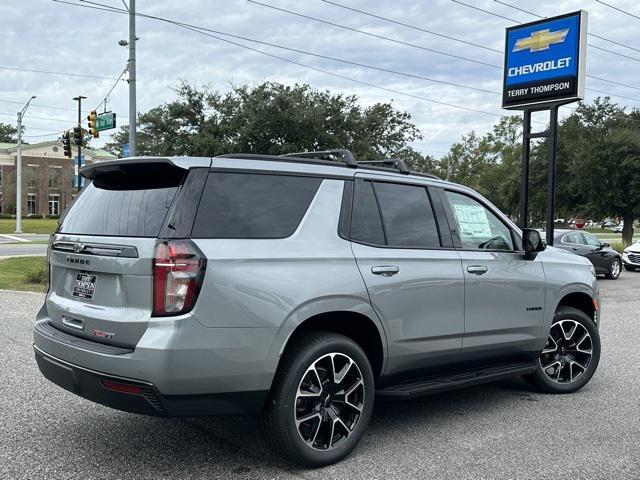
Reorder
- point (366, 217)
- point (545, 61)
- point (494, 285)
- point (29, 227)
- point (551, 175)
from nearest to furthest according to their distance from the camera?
point (366, 217) < point (494, 285) < point (551, 175) < point (545, 61) < point (29, 227)

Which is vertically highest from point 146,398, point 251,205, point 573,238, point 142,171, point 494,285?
Answer: point 142,171

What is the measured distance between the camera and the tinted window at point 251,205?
3.56 metres

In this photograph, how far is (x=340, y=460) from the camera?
12.9 ft

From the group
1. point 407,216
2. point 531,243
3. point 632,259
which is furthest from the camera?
point 632,259

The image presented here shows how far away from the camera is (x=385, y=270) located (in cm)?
417

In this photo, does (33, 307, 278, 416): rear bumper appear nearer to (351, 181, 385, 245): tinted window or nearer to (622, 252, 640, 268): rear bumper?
(351, 181, 385, 245): tinted window

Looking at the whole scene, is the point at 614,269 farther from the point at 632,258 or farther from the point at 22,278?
the point at 22,278

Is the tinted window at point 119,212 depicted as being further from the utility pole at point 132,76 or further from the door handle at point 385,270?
the utility pole at point 132,76

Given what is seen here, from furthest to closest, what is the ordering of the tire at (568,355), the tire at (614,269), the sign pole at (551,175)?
1. the tire at (614,269)
2. the sign pole at (551,175)
3. the tire at (568,355)

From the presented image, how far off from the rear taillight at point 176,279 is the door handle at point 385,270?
1250 millimetres

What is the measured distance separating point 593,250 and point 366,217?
52.2 ft

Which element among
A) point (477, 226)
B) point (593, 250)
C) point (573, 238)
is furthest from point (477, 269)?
point (593, 250)

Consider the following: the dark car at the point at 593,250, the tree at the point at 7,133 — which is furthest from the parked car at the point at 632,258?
the tree at the point at 7,133

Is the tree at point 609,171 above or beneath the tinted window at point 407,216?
above
